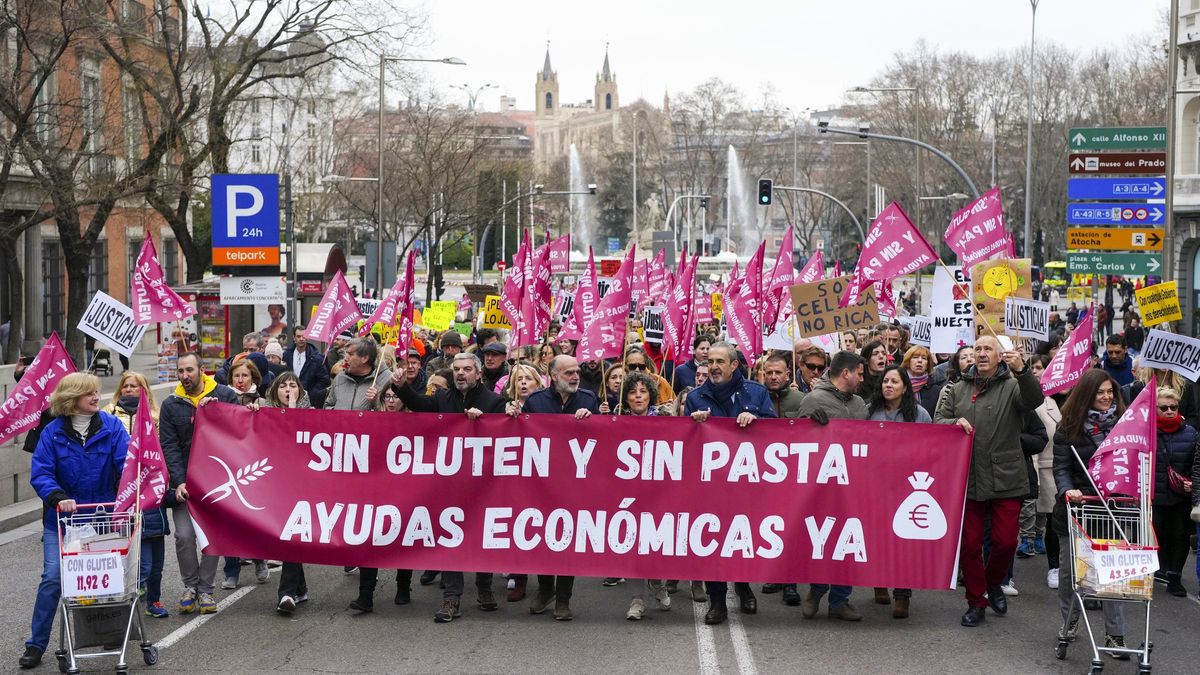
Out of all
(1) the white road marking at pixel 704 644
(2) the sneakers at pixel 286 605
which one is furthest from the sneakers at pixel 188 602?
(1) the white road marking at pixel 704 644

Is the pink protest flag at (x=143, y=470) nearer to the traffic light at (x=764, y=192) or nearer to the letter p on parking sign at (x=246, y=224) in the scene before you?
the letter p on parking sign at (x=246, y=224)

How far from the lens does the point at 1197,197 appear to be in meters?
43.0

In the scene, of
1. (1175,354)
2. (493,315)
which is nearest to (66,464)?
(1175,354)

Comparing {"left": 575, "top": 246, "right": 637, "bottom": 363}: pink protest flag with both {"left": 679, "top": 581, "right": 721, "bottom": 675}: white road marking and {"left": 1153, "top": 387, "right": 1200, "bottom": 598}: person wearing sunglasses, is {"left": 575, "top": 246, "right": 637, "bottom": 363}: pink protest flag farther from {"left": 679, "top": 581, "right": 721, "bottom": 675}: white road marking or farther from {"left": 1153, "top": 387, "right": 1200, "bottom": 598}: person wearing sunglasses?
{"left": 1153, "top": 387, "right": 1200, "bottom": 598}: person wearing sunglasses

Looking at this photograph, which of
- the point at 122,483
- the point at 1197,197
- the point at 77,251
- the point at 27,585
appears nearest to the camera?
the point at 122,483

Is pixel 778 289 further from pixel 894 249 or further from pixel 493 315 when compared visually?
pixel 894 249

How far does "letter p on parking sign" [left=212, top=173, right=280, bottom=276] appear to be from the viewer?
20422mm

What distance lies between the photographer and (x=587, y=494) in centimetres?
909

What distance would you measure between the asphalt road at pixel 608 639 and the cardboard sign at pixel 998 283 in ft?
18.5

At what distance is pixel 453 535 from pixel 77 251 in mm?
21176

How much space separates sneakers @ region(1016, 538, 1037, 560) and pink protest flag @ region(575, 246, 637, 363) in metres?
3.41

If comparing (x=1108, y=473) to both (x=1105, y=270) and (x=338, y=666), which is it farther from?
(x=1105, y=270)

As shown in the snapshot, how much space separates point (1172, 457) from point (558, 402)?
405 centimetres

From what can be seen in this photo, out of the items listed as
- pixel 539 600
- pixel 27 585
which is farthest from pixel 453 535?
pixel 27 585
